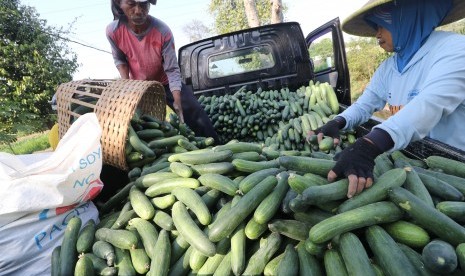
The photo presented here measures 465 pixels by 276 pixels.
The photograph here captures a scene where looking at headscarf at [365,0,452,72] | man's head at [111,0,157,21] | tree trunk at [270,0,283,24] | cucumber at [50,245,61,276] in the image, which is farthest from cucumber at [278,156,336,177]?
tree trunk at [270,0,283,24]

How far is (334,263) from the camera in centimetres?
130

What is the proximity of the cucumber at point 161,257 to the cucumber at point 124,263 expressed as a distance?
0.12 metres

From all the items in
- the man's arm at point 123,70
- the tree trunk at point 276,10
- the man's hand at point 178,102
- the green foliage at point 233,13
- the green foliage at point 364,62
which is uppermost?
the green foliage at point 233,13

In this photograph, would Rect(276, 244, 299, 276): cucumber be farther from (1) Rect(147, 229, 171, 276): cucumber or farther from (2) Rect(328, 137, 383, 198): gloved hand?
(1) Rect(147, 229, 171, 276): cucumber

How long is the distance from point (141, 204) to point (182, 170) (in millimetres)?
311

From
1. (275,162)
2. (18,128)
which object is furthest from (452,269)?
(18,128)

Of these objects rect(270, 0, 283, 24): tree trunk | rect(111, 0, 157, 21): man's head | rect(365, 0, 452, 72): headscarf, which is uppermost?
rect(270, 0, 283, 24): tree trunk

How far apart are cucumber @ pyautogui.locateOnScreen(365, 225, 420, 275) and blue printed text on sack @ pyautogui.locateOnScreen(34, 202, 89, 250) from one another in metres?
1.60

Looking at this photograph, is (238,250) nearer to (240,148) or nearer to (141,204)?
(141,204)

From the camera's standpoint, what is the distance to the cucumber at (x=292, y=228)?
1472 millimetres

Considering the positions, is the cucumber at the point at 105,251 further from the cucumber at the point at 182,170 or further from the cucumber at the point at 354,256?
the cucumber at the point at 354,256

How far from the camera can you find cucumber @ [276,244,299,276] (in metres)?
1.33

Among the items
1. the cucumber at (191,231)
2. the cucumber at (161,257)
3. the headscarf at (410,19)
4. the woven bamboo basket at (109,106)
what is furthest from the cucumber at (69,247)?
the headscarf at (410,19)

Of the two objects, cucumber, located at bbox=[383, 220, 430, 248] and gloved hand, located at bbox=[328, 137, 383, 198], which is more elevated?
gloved hand, located at bbox=[328, 137, 383, 198]
